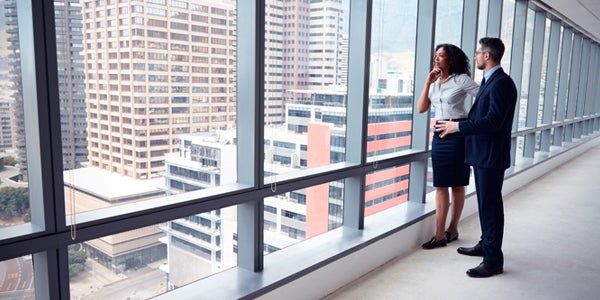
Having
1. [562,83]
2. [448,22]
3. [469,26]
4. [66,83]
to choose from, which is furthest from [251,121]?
[562,83]

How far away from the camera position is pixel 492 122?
2744 millimetres

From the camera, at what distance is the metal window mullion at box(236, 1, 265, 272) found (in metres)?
2.20

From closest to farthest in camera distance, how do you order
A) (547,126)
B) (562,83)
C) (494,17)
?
(494,17) → (547,126) → (562,83)

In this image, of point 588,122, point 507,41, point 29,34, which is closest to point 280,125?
point 29,34

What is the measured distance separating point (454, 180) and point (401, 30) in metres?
1.24

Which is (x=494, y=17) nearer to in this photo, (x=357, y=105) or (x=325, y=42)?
(x=357, y=105)

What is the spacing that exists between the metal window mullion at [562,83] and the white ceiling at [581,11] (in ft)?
1.48

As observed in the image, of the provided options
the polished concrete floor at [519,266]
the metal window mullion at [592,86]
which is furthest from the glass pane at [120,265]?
the metal window mullion at [592,86]

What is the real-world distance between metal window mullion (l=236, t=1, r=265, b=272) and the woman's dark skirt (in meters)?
1.55

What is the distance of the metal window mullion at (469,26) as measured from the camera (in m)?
4.27

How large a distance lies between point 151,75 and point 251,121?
1.81 feet

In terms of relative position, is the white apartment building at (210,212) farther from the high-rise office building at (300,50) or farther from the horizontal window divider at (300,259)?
the high-rise office building at (300,50)

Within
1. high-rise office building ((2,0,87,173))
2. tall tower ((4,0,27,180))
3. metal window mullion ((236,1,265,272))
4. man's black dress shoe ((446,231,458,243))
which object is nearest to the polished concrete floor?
man's black dress shoe ((446,231,458,243))

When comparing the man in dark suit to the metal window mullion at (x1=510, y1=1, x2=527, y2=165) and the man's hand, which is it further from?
the metal window mullion at (x1=510, y1=1, x2=527, y2=165)
